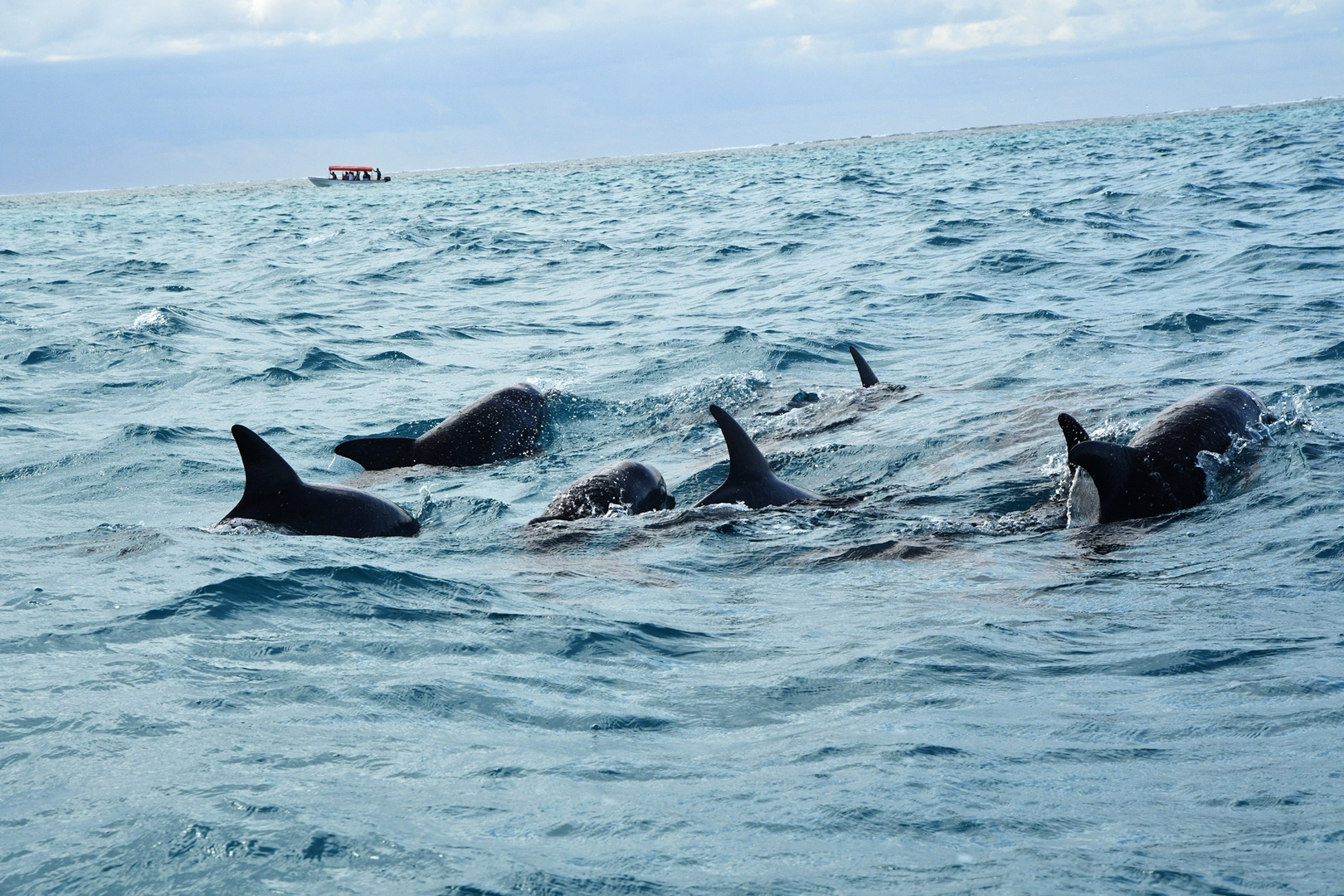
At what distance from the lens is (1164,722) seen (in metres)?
4.62

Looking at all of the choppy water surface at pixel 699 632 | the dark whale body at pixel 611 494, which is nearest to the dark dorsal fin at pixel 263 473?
the choppy water surface at pixel 699 632

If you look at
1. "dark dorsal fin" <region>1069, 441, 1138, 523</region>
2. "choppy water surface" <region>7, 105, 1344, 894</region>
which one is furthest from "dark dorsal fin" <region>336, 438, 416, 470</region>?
"dark dorsal fin" <region>1069, 441, 1138, 523</region>

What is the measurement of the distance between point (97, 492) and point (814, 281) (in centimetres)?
1445

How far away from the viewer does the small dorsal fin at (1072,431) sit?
765 centimetres

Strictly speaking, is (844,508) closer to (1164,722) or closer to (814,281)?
(1164,722)

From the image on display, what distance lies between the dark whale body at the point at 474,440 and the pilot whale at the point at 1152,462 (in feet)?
16.3

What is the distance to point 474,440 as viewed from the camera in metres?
11.0

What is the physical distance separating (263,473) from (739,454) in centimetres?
318

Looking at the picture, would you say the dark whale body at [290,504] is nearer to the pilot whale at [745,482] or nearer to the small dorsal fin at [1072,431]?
the pilot whale at [745,482]

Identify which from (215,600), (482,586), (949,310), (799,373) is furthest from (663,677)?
(949,310)

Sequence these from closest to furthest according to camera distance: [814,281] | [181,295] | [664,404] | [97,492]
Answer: [97,492], [664,404], [814,281], [181,295]

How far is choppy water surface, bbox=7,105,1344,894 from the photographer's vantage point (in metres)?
3.71

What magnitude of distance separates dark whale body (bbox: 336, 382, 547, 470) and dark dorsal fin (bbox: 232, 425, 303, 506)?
78.5 inches

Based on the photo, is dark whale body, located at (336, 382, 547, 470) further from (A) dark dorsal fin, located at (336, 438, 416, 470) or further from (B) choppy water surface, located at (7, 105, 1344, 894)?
(B) choppy water surface, located at (7, 105, 1344, 894)
